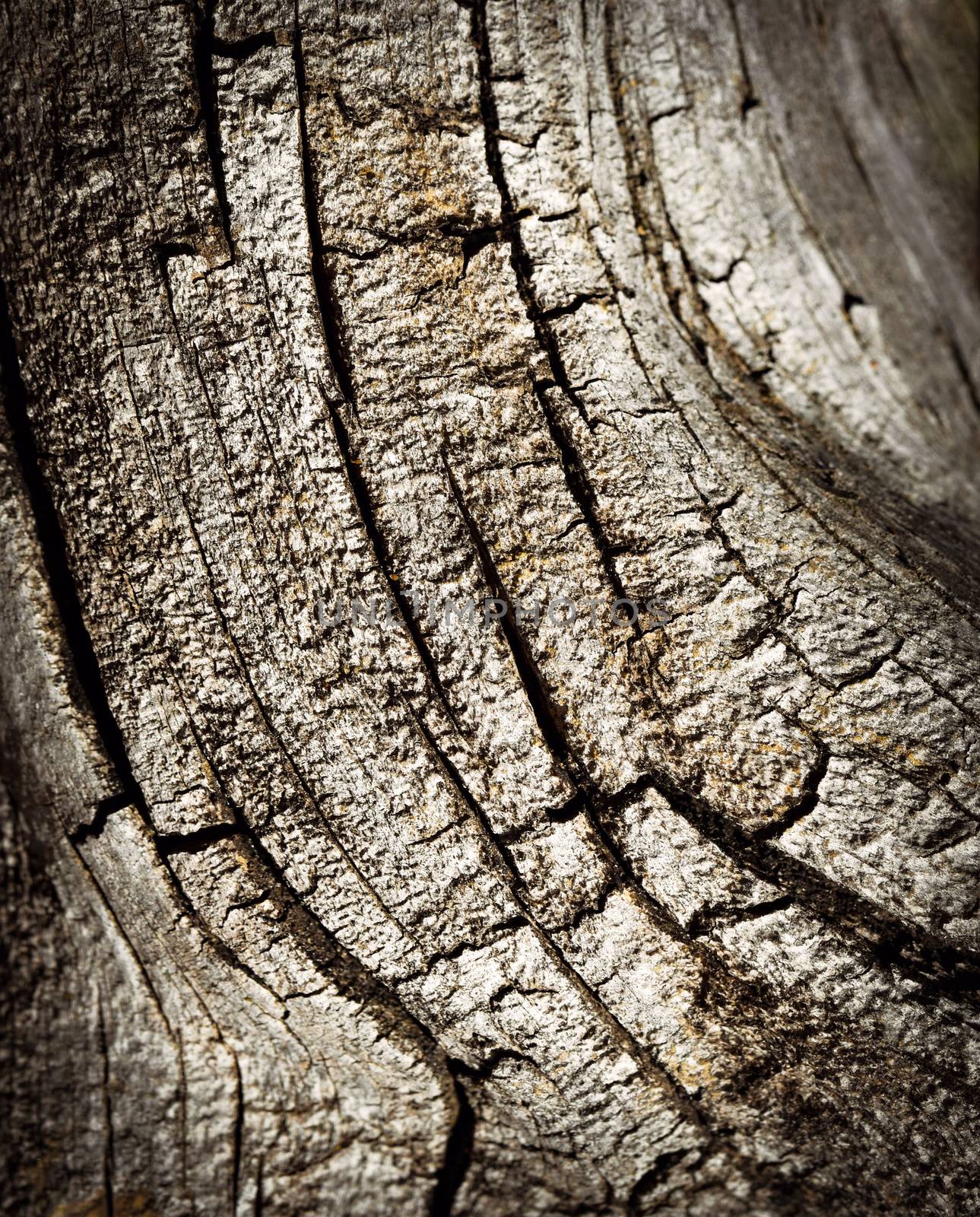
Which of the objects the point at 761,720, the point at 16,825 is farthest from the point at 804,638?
the point at 16,825

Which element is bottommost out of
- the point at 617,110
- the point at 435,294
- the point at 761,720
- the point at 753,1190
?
the point at 753,1190

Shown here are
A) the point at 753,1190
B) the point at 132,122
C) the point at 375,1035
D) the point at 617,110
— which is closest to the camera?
the point at 753,1190

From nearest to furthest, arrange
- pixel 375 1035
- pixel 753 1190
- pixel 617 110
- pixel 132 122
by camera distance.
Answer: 1. pixel 753 1190
2. pixel 375 1035
3. pixel 132 122
4. pixel 617 110

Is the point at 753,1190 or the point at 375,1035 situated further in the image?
the point at 375,1035

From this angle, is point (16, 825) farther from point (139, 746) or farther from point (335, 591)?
point (335, 591)

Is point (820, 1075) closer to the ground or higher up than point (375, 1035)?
closer to the ground

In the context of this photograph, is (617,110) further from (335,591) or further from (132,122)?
(335,591)

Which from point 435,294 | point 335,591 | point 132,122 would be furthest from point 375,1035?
point 132,122
